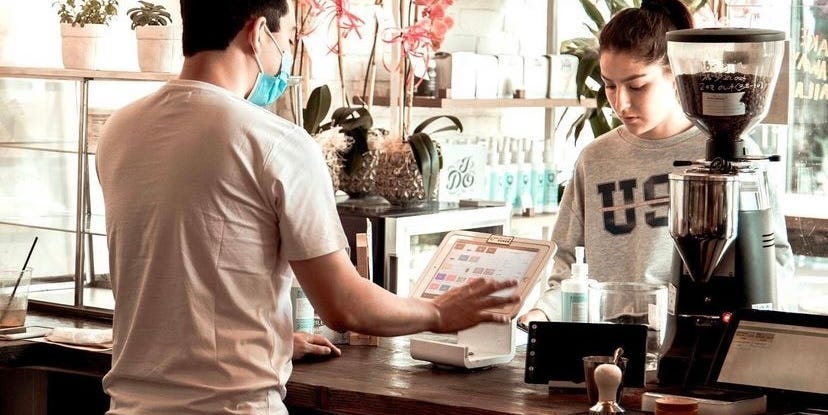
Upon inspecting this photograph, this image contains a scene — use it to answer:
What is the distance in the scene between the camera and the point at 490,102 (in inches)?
199

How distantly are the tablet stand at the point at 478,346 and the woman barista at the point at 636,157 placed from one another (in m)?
0.24

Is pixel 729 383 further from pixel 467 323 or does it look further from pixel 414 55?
pixel 414 55

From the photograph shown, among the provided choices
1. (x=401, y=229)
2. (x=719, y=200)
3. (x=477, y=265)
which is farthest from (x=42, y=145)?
(x=719, y=200)

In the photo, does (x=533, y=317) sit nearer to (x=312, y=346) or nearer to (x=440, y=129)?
(x=312, y=346)

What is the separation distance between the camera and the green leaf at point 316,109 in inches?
167

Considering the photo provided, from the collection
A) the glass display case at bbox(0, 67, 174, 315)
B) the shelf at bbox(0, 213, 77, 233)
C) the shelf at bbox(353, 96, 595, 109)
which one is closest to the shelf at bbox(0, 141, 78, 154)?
the glass display case at bbox(0, 67, 174, 315)

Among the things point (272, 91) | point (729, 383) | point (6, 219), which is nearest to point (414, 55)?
point (6, 219)

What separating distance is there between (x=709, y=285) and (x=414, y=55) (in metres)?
1.76

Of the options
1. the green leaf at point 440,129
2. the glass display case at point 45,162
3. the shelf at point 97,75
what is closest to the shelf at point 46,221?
the glass display case at point 45,162

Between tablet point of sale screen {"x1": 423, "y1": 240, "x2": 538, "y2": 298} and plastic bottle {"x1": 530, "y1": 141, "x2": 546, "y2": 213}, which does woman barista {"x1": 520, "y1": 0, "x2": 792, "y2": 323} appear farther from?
plastic bottle {"x1": 530, "y1": 141, "x2": 546, "y2": 213}

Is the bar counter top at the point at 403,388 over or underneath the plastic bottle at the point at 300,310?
underneath

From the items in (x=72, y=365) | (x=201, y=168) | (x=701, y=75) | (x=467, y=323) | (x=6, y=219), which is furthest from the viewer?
Result: (x=6, y=219)

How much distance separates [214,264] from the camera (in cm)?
212

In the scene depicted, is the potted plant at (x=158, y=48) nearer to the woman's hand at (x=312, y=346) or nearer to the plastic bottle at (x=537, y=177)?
the woman's hand at (x=312, y=346)
